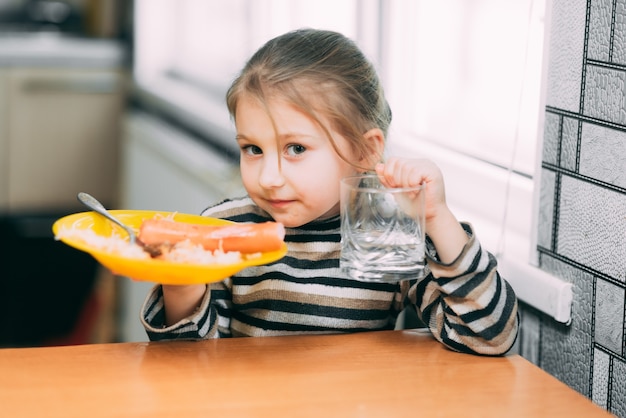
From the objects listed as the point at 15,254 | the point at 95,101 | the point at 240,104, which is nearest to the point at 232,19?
the point at 95,101

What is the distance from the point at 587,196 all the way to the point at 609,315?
0.49 ft

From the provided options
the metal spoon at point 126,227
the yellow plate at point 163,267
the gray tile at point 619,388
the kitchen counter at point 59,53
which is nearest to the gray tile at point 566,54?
the gray tile at point 619,388

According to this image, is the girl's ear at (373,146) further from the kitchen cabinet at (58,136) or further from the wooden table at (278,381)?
the kitchen cabinet at (58,136)

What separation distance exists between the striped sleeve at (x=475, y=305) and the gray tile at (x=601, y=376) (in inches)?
4.6

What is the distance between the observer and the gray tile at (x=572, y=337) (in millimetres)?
1216

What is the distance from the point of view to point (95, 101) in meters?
3.59

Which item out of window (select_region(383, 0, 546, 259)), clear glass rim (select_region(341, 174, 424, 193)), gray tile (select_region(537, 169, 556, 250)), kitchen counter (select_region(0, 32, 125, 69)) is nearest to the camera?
clear glass rim (select_region(341, 174, 424, 193))

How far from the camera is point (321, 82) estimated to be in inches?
48.0

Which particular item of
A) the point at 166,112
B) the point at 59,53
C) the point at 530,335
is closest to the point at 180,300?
the point at 530,335

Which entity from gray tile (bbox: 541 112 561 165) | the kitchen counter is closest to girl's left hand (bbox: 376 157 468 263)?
gray tile (bbox: 541 112 561 165)

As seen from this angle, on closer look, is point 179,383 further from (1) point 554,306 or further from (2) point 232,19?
(2) point 232,19

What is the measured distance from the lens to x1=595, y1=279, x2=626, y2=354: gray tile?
45.1 inches

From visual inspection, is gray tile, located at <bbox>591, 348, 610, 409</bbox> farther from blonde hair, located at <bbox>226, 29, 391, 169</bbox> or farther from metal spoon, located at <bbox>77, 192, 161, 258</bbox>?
metal spoon, located at <bbox>77, 192, 161, 258</bbox>

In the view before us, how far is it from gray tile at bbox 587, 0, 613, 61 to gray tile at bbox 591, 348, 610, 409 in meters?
0.36
